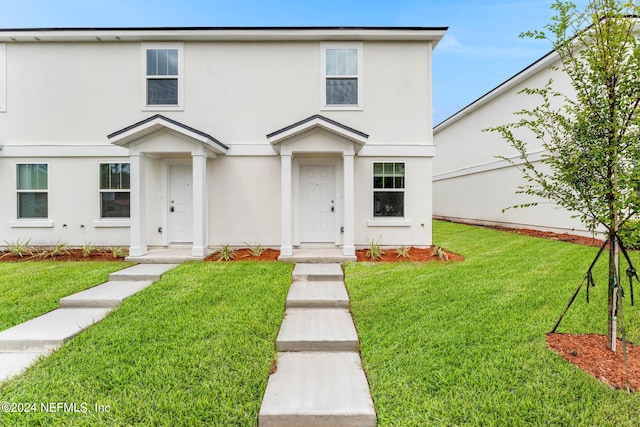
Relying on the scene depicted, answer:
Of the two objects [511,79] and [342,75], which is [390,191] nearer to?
[342,75]

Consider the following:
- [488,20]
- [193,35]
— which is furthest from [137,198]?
[488,20]

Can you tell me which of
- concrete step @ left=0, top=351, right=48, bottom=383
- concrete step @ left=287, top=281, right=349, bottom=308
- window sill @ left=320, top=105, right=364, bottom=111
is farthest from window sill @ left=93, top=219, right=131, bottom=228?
window sill @ left=320, top=105, right=364, bottom=111

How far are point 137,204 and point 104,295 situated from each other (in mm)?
2999

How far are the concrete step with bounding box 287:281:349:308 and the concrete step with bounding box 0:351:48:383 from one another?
3079mm

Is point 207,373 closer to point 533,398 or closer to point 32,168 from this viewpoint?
point 533,398

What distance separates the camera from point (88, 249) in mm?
7961

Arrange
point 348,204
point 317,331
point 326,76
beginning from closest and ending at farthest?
1. point 317,331
2. point 348,204
3. point 326,76

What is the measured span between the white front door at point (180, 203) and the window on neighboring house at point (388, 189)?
5.20 metres

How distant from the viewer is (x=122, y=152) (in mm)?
8578

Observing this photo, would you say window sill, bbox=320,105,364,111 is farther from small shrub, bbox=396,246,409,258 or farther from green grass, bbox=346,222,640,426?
green grass, bbox=346,222,640,426

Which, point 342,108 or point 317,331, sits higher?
point 342,108

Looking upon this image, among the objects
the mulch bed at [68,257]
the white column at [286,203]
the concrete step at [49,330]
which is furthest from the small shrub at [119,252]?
the white column at [286,203]

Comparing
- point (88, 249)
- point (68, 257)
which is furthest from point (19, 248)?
point (88, 249)

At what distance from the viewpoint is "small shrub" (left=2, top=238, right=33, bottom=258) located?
8.02m
